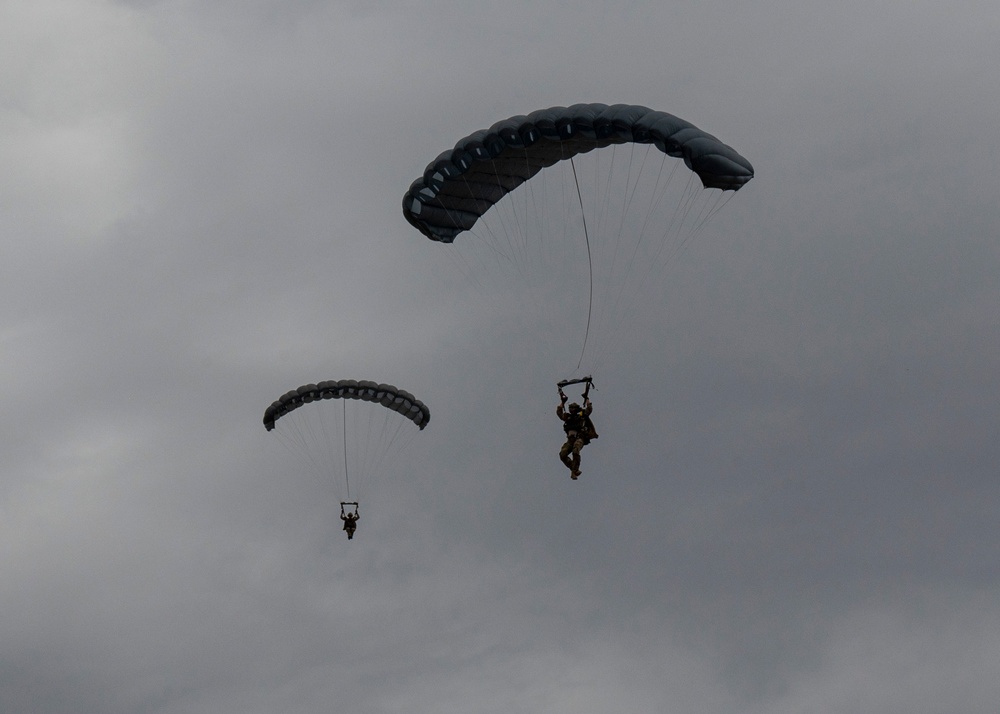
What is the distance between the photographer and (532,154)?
3534 cm

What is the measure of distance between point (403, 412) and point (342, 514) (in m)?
4.51

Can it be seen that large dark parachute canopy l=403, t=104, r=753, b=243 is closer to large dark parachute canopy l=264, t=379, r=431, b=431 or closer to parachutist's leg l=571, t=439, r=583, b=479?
parachutist's leg l=571, t=439, r=583, b=479

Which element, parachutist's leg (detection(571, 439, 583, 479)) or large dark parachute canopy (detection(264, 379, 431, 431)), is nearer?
parachutist's leg (detection(571, 439, 583, 479))

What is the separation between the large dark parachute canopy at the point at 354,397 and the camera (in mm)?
44656

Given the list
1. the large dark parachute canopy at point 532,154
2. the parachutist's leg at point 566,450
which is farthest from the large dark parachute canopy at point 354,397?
the parachutist's leg at point 566,450

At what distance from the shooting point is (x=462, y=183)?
36.4 metres

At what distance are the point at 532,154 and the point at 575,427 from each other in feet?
20.9

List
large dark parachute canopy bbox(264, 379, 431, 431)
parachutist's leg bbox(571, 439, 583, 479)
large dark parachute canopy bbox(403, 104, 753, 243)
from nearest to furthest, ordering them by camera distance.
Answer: large dark parachute canopy bbox(403, 104, 753, 243)
parachutist's leg bbox(571, 439, 583, 479)
large dark parachute canopy bbox(264, 379, 431, 431)

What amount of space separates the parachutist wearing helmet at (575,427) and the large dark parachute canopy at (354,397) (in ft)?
37.1

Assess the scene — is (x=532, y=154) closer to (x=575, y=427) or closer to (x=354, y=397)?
(x=575, y=427)

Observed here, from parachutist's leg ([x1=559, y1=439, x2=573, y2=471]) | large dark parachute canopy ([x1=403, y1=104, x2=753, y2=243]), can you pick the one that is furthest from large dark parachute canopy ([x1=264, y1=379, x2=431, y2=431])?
parachutist's leg ([x1=559, y1=439, x2=573, y2=471])

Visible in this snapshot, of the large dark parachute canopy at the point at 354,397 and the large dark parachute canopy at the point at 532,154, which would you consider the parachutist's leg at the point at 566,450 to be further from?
the large dark parachute canopy at the point at 354,397

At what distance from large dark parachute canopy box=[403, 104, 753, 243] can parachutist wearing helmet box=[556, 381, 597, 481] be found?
5.40 meters

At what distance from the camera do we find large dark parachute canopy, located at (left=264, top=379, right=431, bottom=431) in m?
44.7
